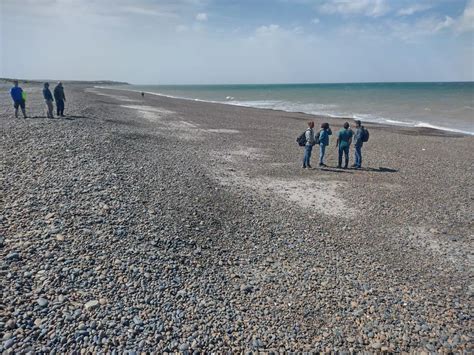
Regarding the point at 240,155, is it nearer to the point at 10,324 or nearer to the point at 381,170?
the point at 381,170

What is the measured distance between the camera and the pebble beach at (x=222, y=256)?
5219 mm

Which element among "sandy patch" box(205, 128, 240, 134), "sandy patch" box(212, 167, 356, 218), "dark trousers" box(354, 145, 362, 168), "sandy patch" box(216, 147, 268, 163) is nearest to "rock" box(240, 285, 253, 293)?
"sandy patch" box(212, 167, 356, 218)

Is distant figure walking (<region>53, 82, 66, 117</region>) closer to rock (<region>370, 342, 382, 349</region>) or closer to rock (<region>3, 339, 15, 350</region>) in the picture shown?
rock (<region>3, 339, 15, 350</region>)

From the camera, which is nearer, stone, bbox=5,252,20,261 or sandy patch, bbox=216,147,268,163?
stone, bbox=5,252,20,261

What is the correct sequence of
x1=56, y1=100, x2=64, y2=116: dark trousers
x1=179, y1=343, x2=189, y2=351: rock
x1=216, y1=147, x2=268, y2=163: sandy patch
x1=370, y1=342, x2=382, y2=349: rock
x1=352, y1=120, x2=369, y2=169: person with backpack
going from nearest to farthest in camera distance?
1. x1=179, y1=343, x2=189, y2=351: rock
2. x1=370, y1=342, x2=382, y2=349: rock
3. x1=352, y1=120, x2=369, y2=169: person with backpack
4. x1=216, y1=147, x2=268, y2=163: sandy patch
5. x1=56, y1=100, x2=64, y2=116: dark trousers

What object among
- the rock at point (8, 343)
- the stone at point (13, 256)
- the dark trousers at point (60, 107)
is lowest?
the rock at point (8, 343)

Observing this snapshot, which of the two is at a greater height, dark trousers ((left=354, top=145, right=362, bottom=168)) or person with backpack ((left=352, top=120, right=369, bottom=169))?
person with backpack ((left=352, top=120, right=369, bottom=169))

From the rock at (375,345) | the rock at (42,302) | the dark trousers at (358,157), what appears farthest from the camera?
the dark trousers at (358,157)

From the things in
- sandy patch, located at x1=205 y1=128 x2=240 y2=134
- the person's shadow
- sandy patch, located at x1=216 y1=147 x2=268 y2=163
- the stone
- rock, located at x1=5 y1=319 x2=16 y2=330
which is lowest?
rock, located at x1=5 y1=319 x2=16 y2=330

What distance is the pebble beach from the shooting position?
522cm

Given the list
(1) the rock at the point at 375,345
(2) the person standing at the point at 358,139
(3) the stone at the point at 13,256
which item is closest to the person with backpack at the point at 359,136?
(2) the person standing at the point at 358,139

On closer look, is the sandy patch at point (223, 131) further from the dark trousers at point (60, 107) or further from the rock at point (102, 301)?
the rock at point (102, 301)

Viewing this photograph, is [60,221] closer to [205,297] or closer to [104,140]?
[205,297]

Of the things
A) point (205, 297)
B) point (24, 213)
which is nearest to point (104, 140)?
point (24, 213)
